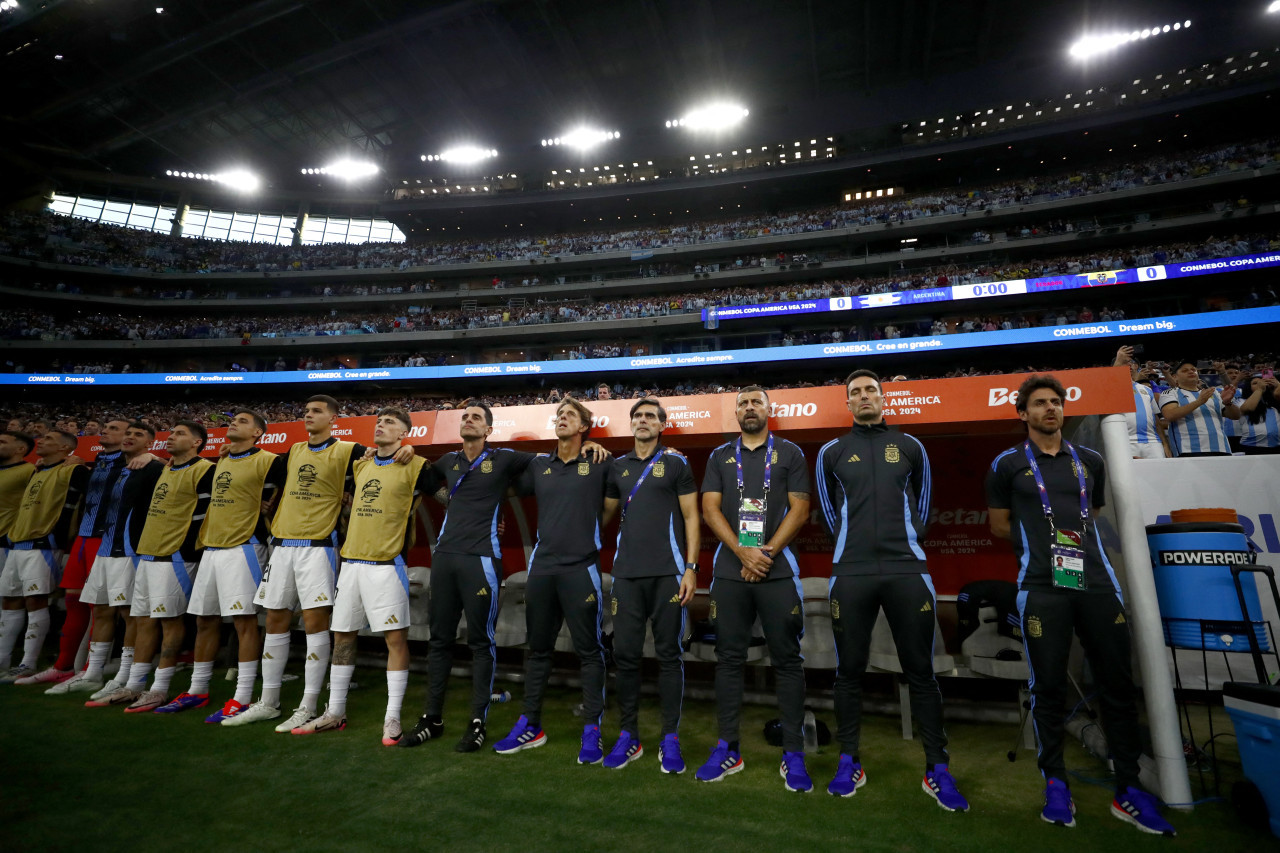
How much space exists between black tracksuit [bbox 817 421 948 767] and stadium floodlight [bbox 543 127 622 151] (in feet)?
125

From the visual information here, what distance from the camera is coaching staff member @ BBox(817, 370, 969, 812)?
305cm

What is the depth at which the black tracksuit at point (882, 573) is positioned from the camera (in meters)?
3.10

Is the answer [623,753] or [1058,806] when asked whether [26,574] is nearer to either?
[623,753]

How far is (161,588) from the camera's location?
187 inches

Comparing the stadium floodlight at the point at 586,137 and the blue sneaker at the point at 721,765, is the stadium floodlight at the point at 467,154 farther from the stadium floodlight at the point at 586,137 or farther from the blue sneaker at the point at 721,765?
the blue sneaker at the point at 721,765

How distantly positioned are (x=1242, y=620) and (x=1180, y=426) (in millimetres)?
4479

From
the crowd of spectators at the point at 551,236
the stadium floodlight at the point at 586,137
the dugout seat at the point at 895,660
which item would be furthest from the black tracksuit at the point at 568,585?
the stadium floodlight at the point at 586,137

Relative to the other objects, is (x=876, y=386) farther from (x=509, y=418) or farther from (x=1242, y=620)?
(x=509, y=418)

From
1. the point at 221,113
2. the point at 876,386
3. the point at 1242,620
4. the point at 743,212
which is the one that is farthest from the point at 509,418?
the point at 221,113

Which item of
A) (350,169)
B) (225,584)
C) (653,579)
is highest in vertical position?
(350,169)

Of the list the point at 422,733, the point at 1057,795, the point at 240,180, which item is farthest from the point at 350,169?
the point at 1057,795

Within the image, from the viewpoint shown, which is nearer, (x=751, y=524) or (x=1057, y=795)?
(x=1057, y=795)

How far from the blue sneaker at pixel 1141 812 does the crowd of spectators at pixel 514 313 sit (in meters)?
28.3

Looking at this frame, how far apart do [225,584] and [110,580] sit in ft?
5.10
